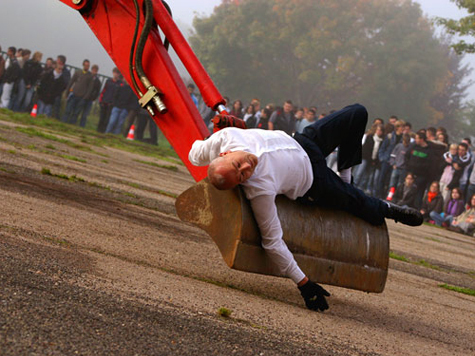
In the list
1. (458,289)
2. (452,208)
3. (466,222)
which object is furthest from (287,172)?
(452,208)

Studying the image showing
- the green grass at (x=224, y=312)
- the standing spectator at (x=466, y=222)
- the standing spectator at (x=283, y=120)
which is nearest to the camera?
the green grass at (x=224, y=312)

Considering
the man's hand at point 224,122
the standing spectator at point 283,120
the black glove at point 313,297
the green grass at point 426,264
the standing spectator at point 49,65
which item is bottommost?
the black glove at point 313,297

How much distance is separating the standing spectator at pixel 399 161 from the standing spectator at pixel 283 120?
114 inches

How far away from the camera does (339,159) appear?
525 centimetres

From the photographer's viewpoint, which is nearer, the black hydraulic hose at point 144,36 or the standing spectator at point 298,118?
the black hydraulic hose at point 144,36

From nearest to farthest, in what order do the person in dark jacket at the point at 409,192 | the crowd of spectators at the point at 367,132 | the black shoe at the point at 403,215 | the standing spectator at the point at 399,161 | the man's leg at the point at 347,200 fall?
the man's leg at the point at 347,200 < the black shoe at the point at 403,215 < the crowd of spectators at the point at 367,132 < the person in dark jacket at the point at 409,192 < the standing spectator at the point at 399,161

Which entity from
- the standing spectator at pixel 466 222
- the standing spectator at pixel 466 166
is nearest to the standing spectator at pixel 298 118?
the standing spectator at pixel 466 166

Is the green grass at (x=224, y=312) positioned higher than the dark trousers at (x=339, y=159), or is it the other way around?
the dark trousers at (x=339, y=159)

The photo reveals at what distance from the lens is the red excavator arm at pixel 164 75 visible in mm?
4832

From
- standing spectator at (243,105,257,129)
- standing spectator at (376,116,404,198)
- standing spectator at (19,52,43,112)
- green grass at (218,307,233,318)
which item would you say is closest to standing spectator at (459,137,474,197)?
standing spectator at (376,116,404,198)

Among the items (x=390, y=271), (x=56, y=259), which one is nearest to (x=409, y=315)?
(x=390, y=271)

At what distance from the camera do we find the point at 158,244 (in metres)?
5.29

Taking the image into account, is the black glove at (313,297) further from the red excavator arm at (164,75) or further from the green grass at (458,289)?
the green grass at (458,289)

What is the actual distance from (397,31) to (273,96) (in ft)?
42.0
